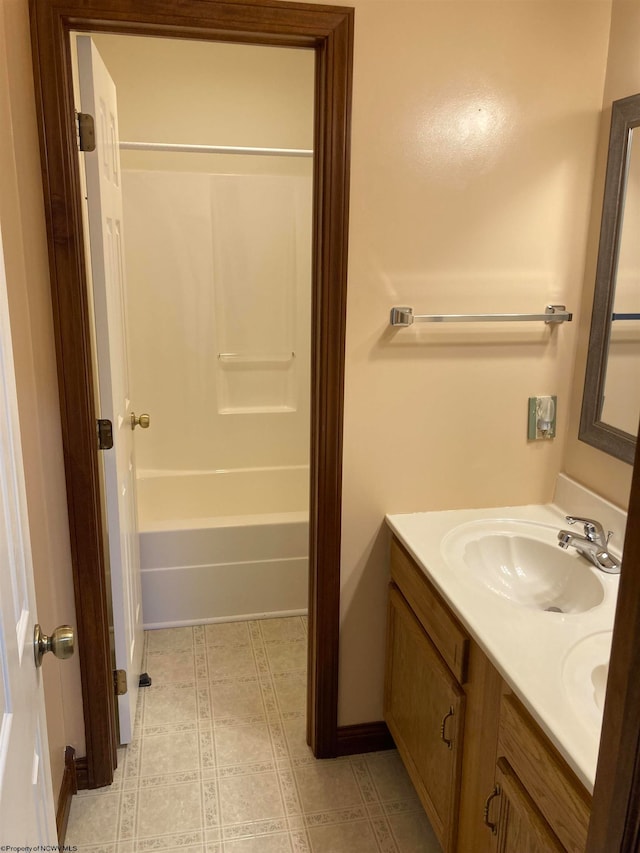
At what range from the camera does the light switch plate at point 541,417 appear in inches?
80.9

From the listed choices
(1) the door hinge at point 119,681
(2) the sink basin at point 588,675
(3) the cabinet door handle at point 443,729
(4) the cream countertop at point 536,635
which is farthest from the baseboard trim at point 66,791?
(2) the sink basin at point 588,675

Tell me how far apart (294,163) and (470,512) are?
2.11 meters

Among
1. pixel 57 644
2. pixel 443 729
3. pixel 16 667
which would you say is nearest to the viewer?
pixel 16 667

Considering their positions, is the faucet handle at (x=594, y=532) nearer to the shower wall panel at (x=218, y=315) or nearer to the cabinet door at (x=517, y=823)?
the cabinet door at (x=517, y=823)

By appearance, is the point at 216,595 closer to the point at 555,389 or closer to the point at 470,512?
the point at 470,512

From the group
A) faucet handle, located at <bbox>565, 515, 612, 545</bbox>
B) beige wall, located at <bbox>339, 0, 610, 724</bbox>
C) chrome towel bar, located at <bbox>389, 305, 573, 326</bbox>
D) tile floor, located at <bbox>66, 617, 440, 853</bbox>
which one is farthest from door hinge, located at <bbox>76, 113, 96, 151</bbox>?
tile floor, located at <bbox>66, 617, 440, 853</bbox>

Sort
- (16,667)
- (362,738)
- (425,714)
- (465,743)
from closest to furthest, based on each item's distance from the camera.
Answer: (16,667)
(465,743)
(425,714)
(362,738)

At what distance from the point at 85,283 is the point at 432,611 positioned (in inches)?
47.3

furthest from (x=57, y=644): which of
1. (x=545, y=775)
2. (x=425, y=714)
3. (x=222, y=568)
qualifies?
(x=222, y=568)

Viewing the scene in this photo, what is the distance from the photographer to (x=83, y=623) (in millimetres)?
1954

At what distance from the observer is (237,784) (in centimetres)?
210

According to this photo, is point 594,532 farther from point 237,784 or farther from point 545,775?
point 237,784

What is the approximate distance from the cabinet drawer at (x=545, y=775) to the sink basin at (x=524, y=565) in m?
0.40

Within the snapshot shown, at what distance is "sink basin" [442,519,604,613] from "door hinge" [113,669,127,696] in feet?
3.55
